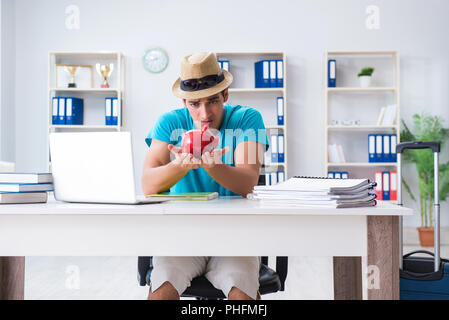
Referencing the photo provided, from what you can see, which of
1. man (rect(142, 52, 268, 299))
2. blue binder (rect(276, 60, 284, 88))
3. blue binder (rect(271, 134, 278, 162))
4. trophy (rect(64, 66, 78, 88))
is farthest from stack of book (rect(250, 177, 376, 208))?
trophy (rect(64, 66, 78, 88))

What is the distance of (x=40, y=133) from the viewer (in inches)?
181

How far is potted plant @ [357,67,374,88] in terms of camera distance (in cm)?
436

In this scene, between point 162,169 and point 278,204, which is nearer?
point 278,204

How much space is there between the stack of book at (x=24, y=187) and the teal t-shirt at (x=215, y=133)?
0.59 meters

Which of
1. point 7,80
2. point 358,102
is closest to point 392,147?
point 358,102

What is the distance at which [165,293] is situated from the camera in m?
1.32

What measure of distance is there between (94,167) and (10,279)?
0.74 m

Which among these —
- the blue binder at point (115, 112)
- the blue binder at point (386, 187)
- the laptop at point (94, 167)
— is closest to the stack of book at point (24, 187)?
the laptop at point (94, 167)

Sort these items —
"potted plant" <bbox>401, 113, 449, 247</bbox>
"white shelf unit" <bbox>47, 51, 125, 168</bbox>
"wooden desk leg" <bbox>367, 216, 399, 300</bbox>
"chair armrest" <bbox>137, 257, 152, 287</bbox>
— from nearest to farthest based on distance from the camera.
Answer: "wooden desk leg" <bbox>367, 216, 399, 300</bbox>, "chair armrest" <bbox>137, 257, 152, 287</bbox>, "potted plant" <bbox>401, 113, 449, 247</bbox>, "white shelf unit" <bbox>47, 51, 125, 168</bbox>

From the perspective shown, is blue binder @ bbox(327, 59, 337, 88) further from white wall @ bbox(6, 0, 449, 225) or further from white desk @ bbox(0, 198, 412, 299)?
white desk @ bbox(0, 198, 412, 299)

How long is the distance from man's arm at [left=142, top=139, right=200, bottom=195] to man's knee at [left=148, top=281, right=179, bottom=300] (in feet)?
1.12
